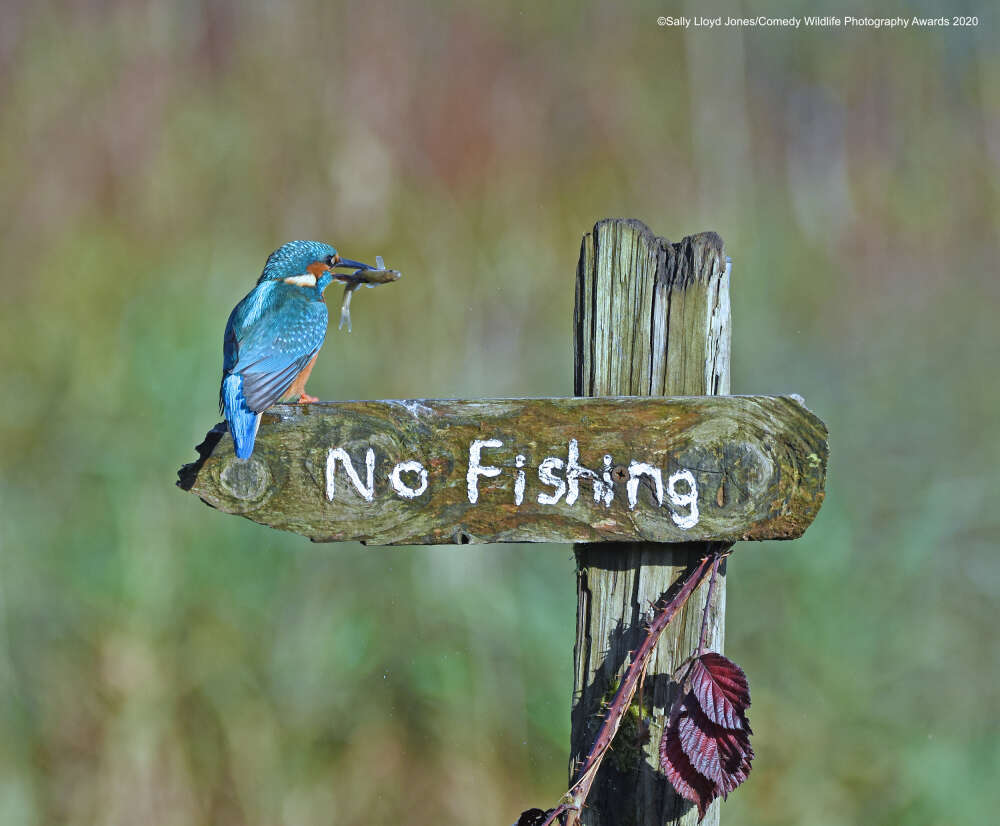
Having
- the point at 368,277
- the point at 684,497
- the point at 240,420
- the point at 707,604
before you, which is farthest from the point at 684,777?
the point at 368,277

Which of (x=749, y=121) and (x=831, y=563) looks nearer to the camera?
(x=831, y=563)

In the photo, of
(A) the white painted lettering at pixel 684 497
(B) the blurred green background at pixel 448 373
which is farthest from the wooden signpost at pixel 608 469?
(B) the blurred green background at pixel 448 373

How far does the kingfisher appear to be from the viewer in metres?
1.70

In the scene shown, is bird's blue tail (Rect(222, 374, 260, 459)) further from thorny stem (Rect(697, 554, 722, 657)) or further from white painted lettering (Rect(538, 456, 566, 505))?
thorny stem (Rect(697, 554, 722, 657))

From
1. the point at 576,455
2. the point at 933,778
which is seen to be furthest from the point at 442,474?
the point at 933,778

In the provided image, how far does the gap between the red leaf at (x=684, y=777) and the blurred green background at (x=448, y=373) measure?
114 centimetres

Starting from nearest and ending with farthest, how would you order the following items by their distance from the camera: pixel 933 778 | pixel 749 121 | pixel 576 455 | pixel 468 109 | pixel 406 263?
pixel 576 455 → pixel 933 778 → pixel 406 263 → pixel 468 109 → pixel 749 121

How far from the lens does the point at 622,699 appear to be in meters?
1.55

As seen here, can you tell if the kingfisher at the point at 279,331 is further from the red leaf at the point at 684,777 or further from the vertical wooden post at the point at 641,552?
the red leaf at the point at 684,777

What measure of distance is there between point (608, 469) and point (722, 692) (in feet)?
1.18

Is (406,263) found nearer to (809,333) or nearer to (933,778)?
(809,333)

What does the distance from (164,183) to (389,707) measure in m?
1.64

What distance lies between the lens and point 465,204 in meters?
3.12

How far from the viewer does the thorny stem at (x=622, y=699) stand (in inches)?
59.2
